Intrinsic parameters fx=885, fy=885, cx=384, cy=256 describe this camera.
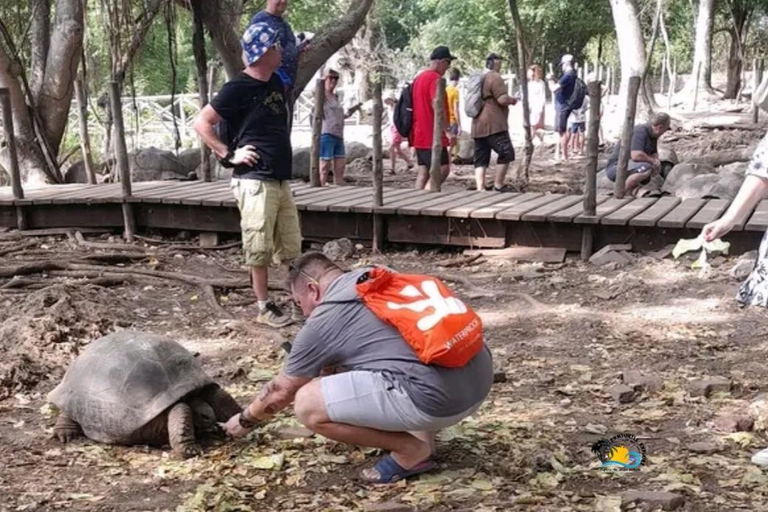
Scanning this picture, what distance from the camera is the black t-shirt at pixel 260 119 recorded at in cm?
567

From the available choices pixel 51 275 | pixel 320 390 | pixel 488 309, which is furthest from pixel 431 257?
pixel 320 390

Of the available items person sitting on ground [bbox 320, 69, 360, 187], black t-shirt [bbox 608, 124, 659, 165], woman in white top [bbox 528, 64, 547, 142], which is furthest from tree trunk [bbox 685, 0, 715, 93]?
black t-shirt [bbox 608, 124, 659, 165]

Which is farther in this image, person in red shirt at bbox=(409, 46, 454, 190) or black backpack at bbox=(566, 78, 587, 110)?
black backpack at bbox=(566, 78, 587, 110)

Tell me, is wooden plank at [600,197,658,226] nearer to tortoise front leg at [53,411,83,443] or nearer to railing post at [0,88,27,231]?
tortoise front leg at [53,411,83,443]

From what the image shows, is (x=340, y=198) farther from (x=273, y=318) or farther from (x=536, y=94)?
(x=536, y=94)

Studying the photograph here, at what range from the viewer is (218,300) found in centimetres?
707

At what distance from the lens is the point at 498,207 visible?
8.37 m

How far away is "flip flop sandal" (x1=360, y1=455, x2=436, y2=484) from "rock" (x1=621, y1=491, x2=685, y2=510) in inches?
32.3

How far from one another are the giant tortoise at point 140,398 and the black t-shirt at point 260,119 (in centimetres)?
191

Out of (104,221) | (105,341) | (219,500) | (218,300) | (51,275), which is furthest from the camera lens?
(104,221)

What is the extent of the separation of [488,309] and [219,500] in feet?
11.9

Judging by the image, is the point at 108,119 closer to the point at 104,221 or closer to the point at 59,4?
the point at 59,4

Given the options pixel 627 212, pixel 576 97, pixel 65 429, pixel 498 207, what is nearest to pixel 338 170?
pixel 498 207

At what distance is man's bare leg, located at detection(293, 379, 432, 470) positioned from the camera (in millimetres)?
3475
